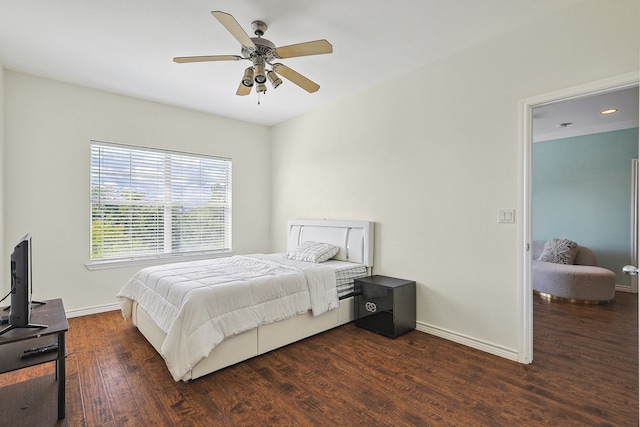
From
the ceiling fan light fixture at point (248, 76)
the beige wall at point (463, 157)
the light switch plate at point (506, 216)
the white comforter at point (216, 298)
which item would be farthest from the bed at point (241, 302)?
the ceiling fan light fixture at point (248, 76)

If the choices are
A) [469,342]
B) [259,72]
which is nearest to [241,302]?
[259,72]

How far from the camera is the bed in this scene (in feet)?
7.38

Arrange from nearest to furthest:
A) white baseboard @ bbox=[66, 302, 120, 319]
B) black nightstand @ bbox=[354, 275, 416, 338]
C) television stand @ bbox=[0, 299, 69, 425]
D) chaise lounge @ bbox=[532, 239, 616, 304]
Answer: television stand @ bbox=[0, 299, 69, 425] → black nightstand @ bbox=[354, 275, 416, 338] → white baseboard @ bbox=[66, 302, 120, 319] → chaise lounge @ bbox=[532, 239, 616, 304]

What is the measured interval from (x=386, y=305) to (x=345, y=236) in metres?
1.08

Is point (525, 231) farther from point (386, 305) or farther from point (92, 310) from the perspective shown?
point (92, 310)

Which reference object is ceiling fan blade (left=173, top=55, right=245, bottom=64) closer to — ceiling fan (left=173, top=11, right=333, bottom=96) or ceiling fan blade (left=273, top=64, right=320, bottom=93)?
ceiling fan (left=173, top=11, right=333, bottom=96)

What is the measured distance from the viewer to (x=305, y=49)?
A: 2256mm

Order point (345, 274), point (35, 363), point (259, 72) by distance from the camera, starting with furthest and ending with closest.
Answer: point (345, 274) → point (259, 72) → point (35, 363)

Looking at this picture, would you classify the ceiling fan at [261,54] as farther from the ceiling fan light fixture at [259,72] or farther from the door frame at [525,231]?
the door frame at [525,231]

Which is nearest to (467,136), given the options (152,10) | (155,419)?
(152,10)

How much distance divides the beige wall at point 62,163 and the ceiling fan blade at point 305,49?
2.65 meters

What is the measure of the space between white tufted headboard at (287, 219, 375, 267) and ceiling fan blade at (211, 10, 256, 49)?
2.23 meters

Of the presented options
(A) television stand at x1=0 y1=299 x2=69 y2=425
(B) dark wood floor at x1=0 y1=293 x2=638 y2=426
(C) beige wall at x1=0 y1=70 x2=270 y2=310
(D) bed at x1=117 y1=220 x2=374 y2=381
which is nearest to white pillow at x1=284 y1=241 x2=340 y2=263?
(D) bed at x1=117 y1=220 x2=374 y2=381

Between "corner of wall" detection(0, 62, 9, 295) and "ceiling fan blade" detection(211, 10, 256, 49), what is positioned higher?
"ceiling fan blade" detection(211, 10, 256, 49)
